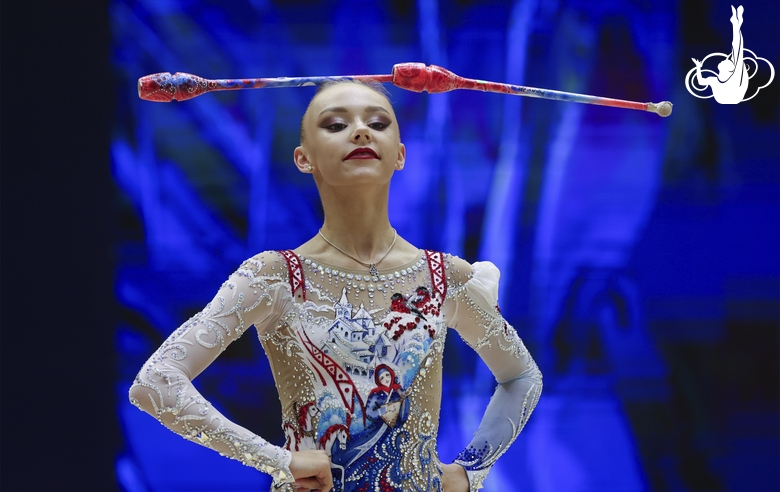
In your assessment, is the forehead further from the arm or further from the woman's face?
the arm

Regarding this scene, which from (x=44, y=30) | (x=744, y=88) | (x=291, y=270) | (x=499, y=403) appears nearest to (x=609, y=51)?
(x=744, y=88)

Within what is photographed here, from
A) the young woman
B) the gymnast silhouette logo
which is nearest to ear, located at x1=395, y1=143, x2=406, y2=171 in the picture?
the young woman

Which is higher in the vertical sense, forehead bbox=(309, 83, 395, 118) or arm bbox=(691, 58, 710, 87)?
arm bbox=(691, 58, 710, 87)

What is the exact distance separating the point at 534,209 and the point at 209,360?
4.94ft

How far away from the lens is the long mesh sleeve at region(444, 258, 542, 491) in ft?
6.84

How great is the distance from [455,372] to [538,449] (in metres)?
0.39

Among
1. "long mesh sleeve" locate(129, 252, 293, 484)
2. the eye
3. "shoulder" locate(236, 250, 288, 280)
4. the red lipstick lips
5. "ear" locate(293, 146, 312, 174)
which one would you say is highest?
the eye

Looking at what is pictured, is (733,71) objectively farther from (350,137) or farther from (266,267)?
(266,267)

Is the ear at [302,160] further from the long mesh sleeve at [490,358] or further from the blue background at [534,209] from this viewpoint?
the blue background at [534,209]

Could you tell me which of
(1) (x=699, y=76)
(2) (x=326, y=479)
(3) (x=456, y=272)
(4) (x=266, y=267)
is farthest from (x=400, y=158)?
(1) (x=699, y=76)

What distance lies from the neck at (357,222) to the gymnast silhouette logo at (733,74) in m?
1.59

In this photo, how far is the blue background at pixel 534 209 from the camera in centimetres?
298

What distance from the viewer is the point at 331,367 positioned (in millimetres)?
1891

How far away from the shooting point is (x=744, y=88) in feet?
10.5
